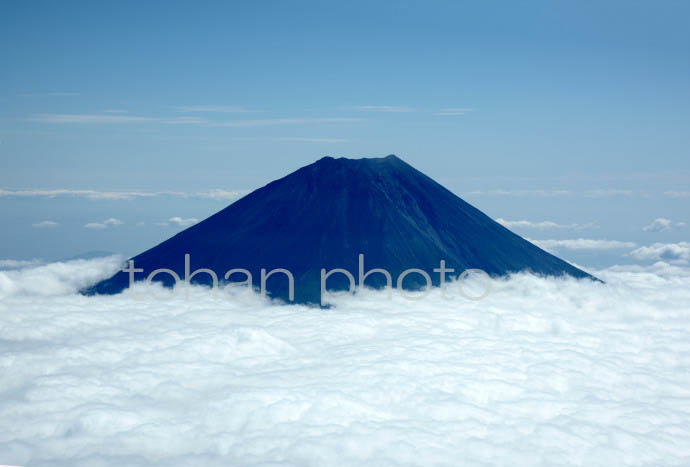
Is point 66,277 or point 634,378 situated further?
point 66,277

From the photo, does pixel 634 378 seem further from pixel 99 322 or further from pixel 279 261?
pixel 99 322

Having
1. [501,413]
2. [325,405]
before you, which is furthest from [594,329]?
[325,405]

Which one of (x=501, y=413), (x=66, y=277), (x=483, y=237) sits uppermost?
(x=483, y=237)

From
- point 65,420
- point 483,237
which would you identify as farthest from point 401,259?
point 65,420

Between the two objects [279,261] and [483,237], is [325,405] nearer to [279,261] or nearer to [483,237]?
[279,261]

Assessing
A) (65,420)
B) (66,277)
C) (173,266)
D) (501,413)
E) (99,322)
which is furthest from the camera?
(66,277)

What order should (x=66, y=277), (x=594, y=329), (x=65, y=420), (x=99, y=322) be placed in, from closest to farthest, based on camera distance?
(x=65, y=420) → (x=99, y=322) → (x=594, y=329) → (x=66, y=277)

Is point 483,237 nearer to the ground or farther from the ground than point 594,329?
farther from the ground
